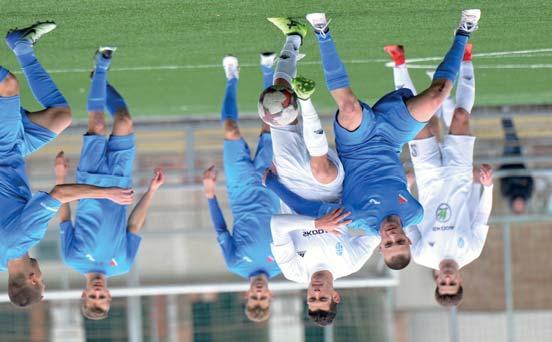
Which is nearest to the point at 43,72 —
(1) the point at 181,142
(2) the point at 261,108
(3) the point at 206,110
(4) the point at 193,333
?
(2) the point at 261,108

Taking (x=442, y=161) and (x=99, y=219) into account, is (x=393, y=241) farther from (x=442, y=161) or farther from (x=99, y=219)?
(x=99, y=219)

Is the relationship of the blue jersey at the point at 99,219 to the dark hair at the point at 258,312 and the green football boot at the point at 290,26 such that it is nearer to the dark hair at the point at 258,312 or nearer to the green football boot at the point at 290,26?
the dark hair at the point at 258,312

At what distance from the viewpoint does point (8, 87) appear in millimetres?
5355

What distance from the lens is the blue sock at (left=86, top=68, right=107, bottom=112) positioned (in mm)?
6078

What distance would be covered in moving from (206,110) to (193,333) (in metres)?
2.30

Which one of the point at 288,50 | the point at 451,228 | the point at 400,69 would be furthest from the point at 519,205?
the point at 288,50

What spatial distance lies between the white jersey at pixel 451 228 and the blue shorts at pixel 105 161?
5.53 feet

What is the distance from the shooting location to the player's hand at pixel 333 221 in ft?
16.7

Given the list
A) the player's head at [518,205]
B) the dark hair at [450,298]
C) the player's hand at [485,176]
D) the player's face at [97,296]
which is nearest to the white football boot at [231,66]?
the player's face at [97,296]

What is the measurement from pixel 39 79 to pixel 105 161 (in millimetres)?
660

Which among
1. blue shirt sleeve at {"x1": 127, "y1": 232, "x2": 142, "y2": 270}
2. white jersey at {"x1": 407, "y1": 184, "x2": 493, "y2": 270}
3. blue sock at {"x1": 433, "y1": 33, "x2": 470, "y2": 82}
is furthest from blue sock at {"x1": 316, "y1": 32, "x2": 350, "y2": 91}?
blue shirt sleeve at {"x1": 127, "y1": 232, "x2": 142, "y2": 270}

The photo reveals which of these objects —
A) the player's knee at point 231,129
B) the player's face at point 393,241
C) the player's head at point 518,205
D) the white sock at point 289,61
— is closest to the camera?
the player's face at point 393,241

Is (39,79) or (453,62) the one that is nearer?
(453,62)

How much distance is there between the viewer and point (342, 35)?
20.0 feet
